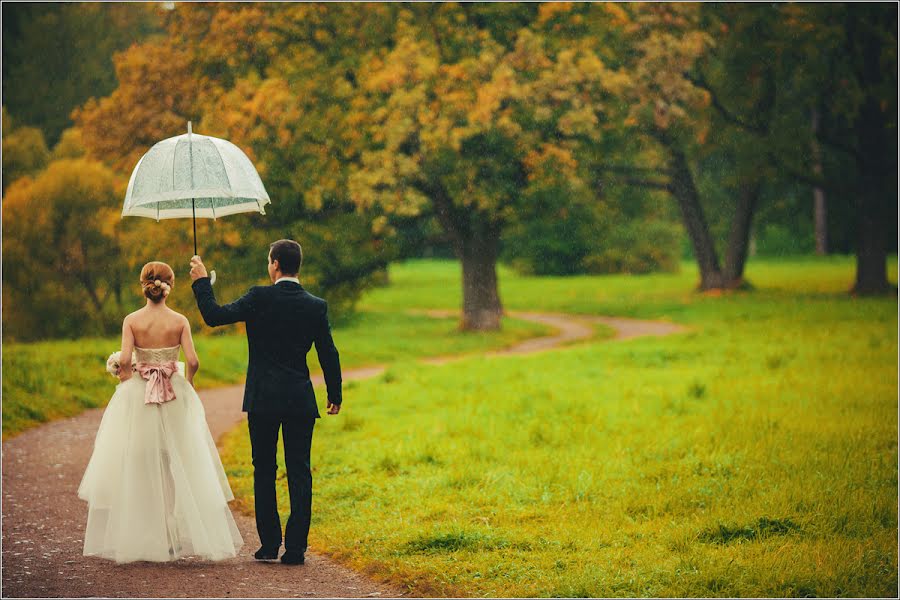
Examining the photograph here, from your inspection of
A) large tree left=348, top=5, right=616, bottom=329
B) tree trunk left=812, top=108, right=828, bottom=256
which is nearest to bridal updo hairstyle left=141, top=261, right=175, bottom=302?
large tree left=348, top=5, right=616, bottom=329

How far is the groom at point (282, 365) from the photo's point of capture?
6.34 metres

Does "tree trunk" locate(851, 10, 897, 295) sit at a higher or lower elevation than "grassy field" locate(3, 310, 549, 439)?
higher

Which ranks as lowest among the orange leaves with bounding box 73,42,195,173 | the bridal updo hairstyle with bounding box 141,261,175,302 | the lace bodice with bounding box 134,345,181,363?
the lace bodice with bounding box 134,345,181,363

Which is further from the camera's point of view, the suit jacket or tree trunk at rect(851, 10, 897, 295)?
tree trunk at rect(851, 10, 897, 295)

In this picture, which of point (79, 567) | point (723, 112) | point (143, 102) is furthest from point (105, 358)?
point (723, 112)

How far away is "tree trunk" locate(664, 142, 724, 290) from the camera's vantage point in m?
34.8

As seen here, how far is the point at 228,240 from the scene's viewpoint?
75.3 ft

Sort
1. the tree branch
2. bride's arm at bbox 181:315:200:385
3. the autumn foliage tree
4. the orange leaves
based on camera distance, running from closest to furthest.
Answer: bride's arm at bbox 181:315:200:385 → the orange leaves → the autumn foliage tree → the tree branch

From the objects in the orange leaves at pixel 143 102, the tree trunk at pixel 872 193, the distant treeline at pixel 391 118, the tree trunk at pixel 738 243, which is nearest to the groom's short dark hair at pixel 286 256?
the distant treeline at pixel 391 118

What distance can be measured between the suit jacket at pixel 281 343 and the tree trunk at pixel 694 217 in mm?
29193

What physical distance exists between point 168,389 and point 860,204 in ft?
97.4

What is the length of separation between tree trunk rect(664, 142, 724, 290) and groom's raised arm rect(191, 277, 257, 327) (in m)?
29.4

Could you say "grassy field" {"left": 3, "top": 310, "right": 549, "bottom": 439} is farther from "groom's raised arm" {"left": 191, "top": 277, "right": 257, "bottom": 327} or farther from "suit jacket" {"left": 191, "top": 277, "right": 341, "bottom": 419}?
"groom's raised arm" {"left": 191, "top": 277, "right": 257, "bottom": 327}

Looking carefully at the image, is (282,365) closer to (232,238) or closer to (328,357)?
(328,357)
